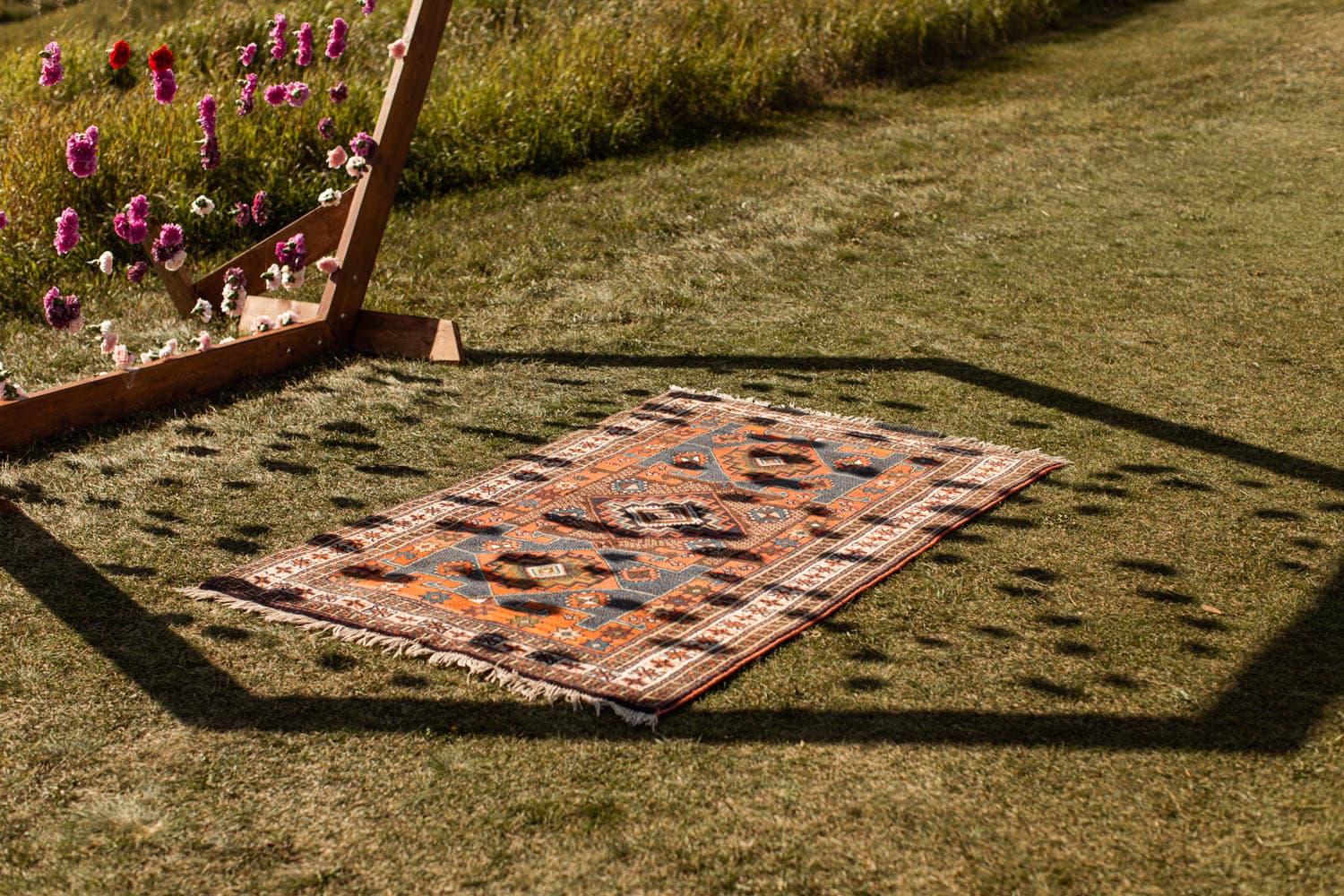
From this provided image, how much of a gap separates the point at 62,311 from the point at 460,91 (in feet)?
15.8

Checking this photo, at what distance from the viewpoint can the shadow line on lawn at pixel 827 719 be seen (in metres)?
3.25

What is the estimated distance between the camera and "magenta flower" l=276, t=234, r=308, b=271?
617 centimetres

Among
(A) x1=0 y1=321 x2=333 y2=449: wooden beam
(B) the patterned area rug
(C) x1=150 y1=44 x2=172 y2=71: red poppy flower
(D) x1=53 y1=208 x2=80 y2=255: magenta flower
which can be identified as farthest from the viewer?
(C) x1=150 y1=44 x2=172 y2=71: red poppy flower

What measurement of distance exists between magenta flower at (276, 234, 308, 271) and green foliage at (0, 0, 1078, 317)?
1563mm

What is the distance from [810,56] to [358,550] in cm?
855

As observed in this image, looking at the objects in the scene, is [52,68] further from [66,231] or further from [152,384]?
[152,384]

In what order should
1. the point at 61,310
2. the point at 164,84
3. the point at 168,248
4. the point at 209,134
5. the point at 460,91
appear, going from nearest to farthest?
the point at 61,310, the point at 164,84, the point at 168,248, the point at 209,134, the point at 460,91

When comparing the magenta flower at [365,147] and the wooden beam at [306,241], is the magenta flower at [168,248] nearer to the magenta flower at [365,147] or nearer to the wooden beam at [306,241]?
the wooden beam at [306,241]

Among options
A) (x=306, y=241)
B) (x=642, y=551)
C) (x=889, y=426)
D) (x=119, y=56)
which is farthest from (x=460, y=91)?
(x=642, y=551)

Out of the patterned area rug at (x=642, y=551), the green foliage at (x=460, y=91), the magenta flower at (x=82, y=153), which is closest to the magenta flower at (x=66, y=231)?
the magenta flower at (x=82, y=153)

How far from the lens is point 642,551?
426 cm

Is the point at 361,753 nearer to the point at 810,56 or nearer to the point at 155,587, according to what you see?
the point at 155,587

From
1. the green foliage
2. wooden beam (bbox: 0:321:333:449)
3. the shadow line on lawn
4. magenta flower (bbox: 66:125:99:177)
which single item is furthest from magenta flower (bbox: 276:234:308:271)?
the shadow line on lawn

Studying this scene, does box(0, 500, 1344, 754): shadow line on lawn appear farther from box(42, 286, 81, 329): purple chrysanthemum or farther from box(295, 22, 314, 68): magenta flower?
box(295, 22, 314, 68): magenta flower
